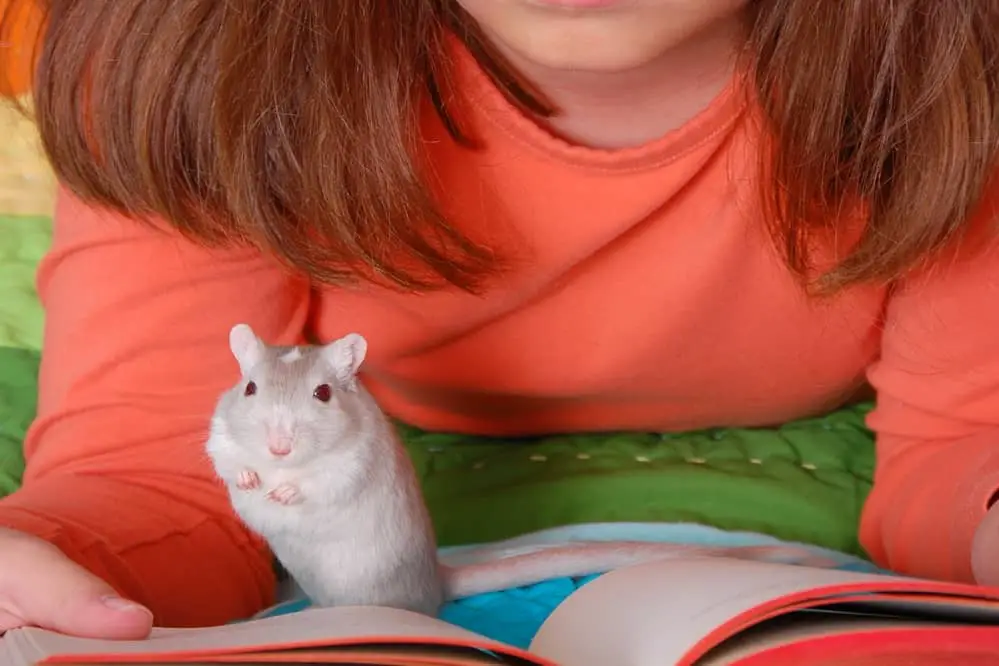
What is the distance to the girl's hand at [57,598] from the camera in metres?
0.51

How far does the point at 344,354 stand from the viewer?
600 mm

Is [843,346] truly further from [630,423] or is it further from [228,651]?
[228,651]

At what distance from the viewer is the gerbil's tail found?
69cm

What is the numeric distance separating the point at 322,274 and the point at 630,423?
0.30 metres

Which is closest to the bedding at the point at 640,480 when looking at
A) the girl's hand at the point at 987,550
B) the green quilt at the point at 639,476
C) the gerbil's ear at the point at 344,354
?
the green quilt at the point at 639,476

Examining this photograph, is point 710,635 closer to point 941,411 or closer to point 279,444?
point 279,444

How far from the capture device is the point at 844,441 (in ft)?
3.08

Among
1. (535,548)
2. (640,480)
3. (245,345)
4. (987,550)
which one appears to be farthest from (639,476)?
(245,345)

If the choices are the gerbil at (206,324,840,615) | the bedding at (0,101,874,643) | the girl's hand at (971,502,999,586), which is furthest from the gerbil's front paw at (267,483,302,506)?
the girl's hand at (971,502,999,586)

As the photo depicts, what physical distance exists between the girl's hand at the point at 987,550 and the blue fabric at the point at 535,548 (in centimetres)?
9

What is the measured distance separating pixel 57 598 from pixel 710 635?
0.27 metres

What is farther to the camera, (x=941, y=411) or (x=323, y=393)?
(x=941, y=411)

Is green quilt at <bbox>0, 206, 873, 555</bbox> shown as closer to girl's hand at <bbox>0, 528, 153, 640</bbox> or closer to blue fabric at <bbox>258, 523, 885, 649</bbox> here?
blue fabric at <bbox>258, 523, 885, 649</bbox>

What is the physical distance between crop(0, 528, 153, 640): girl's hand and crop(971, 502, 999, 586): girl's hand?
16.8 inches
